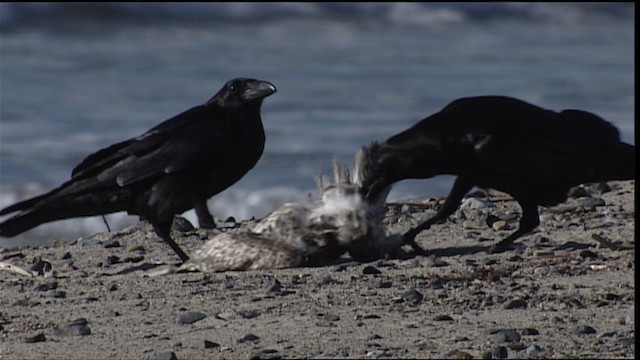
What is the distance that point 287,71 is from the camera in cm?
1836

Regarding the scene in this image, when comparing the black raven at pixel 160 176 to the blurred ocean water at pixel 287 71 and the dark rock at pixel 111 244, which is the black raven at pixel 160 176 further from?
the blurred ocean water at pixel 287 71

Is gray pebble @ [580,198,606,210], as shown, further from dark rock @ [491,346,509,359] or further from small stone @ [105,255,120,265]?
dark rock @ [491,346,509,359]

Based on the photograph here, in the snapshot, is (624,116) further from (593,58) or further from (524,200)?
(524,200)

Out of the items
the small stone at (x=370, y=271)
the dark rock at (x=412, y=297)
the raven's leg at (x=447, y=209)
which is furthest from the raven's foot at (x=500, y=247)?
the dark rock at (x=412, y=297)

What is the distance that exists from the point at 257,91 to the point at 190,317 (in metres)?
2.04

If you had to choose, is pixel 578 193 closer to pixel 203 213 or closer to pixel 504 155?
pixel 504 155

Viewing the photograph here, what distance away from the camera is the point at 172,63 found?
19.2m

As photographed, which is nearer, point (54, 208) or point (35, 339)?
point (35, 339)

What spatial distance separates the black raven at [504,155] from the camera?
20.6ft

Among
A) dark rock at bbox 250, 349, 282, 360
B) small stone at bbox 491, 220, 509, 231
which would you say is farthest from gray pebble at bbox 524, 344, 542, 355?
small stone at bbox 491, 220, 509, 231

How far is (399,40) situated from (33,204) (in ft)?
52.6

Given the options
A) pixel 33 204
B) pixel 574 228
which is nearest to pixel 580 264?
pixel 574 228

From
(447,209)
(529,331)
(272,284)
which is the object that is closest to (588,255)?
(447,209)

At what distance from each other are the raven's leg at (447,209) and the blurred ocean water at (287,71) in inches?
118
